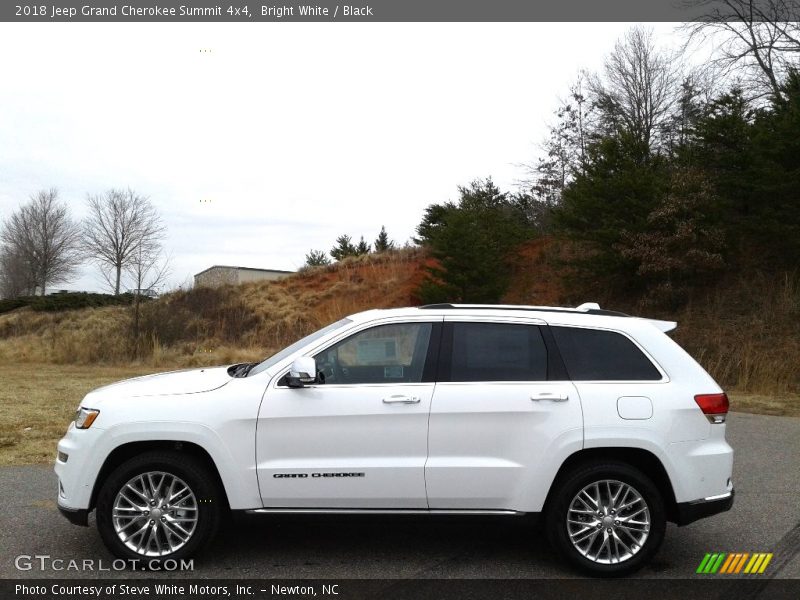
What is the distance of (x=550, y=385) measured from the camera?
A: 16.8 ft

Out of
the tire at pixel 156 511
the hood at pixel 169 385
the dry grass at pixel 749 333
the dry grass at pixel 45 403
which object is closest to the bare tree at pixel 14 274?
the dry grass at pixel 45 403

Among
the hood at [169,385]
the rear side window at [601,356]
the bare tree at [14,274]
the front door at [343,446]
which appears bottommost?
the front door at [343,446]

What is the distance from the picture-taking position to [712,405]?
5.11m

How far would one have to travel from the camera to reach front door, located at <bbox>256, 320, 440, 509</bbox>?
16.1ft

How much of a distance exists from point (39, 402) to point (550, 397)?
38.8 ft

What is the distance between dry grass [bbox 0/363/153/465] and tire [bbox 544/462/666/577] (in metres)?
6.39

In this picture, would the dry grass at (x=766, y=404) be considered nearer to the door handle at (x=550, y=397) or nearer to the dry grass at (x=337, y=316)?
the dry grass at (x=337, y=316)

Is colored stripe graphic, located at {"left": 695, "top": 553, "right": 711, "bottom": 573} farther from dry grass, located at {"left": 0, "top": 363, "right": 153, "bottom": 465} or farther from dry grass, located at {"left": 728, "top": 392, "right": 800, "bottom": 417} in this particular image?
dry grass, located at {"left": 728, "top": 392, "right": 800, "bottom": 417}

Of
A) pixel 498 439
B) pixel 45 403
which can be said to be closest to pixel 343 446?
pixel 498 439

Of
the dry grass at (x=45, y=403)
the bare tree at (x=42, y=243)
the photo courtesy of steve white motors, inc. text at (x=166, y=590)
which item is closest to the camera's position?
the photo courtesy of steve white motors, inc. text at (x=166, y=590)

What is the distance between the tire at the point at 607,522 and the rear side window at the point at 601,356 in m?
0.64

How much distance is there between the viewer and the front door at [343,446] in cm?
492

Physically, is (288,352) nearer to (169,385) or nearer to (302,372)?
(302,372)

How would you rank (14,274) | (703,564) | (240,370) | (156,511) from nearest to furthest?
(156,511) < (703,564) < (240,370) < (14,274)
